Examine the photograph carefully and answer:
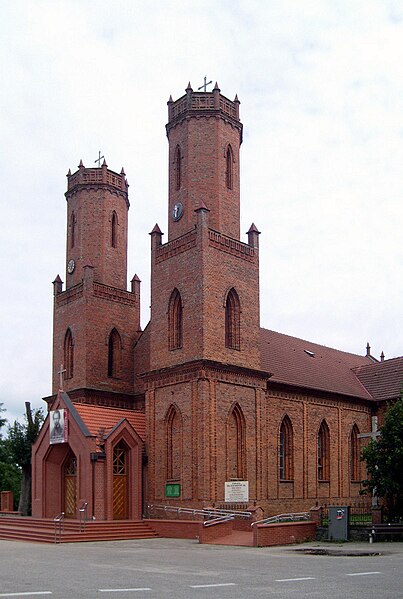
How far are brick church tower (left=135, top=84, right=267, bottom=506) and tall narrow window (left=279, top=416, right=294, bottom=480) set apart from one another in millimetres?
3622

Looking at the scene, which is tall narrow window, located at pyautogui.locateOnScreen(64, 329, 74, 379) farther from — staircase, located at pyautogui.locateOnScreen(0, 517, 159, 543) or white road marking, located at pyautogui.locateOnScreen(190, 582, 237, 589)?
white road marking, located at pyautogui.locateOnScreen(190, 582, 237, 589)

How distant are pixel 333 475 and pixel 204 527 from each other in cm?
1452

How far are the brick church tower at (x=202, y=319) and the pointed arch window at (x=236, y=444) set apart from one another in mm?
46

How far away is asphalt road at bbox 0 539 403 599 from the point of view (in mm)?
14484

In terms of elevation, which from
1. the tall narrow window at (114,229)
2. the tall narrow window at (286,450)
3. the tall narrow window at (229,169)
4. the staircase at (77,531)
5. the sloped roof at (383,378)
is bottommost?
the staircase at (77,531)

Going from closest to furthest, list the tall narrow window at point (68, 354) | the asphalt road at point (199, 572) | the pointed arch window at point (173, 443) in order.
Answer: the asphalt road at point (199, 572)
the pointed arch window at point (173, 443)
the tall narrow window at point (68, 354)

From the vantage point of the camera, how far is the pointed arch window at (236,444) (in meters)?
35.5

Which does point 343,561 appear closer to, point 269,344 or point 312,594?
point 312,594

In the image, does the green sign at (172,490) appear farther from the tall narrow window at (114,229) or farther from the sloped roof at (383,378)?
the sloped roof at (383,378)

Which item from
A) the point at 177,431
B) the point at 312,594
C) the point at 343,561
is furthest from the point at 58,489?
the point at 312,594

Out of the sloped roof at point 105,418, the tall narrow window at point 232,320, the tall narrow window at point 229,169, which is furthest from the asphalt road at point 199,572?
the tall narrow window at point 229,169

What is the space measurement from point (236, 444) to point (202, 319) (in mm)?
5943

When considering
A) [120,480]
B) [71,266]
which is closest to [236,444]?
[120,480]

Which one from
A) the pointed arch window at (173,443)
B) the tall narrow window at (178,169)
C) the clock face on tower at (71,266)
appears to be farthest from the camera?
the clock face on tower at (71,266)
